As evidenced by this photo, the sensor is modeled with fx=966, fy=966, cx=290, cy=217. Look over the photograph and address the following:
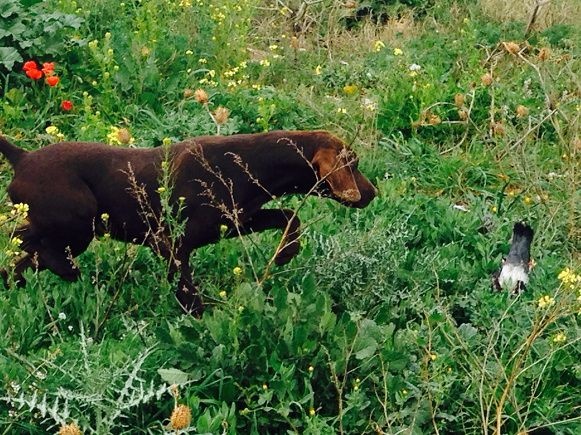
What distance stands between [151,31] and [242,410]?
4546 millimetres

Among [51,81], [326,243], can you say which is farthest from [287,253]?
[51,81]

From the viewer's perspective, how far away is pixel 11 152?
176 inches

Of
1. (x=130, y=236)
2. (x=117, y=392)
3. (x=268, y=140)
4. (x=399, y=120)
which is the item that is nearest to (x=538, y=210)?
(x=399, y=120)

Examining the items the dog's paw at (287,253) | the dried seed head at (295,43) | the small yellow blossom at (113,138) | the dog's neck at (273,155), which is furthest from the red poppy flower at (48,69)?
the dog's paw at (287,253)

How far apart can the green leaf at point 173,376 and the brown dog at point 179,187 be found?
1.94 ft

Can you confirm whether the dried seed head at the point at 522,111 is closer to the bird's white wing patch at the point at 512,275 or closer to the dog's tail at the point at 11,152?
the bird's white wing patch at the point at 512,275

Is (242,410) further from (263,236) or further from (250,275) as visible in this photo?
(263,236)

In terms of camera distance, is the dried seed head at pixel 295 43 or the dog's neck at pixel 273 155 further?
the dried seed head at pixel 295 43

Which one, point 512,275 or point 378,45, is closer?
point 512,275

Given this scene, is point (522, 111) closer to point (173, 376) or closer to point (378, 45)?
point (378, 45)

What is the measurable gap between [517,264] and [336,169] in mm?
Result: 1199

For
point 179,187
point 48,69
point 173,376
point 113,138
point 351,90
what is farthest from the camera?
point 351,90

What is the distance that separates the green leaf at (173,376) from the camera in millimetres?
3701

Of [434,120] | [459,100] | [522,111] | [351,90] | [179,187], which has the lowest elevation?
[351,90]
